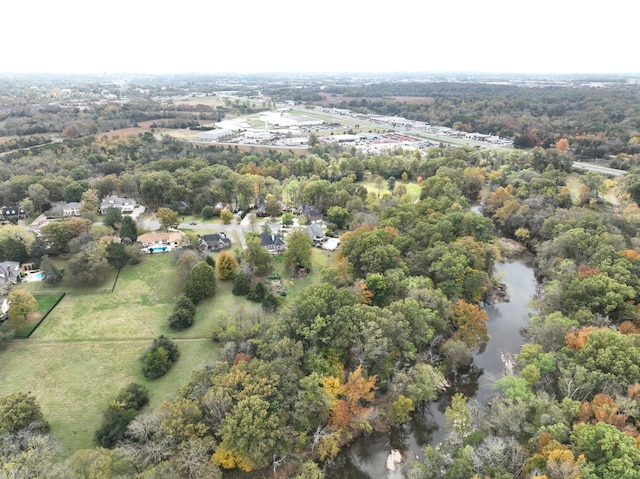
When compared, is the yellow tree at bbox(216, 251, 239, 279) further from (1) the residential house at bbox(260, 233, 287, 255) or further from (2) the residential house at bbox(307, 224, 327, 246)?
(2) the residential house at bbox(307, 224, 327, 246)

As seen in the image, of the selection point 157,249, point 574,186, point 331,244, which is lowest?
point 157,249

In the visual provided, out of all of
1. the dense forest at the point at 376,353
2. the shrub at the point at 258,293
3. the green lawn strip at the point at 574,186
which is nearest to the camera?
the dense forest at the point at 376,353

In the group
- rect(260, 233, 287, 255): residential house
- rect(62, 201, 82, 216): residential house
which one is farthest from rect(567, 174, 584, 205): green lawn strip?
rect(62, 201, 82, 216): residential house

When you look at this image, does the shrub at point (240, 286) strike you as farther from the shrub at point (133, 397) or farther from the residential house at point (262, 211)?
the residential house at point (262, 211)

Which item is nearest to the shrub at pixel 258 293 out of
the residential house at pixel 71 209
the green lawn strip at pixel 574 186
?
the residential house at pixel 71 209

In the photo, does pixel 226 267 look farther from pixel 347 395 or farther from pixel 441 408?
pixel 441 408

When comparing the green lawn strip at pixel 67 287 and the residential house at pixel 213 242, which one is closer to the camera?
the green lawn strip at pixel 67 287

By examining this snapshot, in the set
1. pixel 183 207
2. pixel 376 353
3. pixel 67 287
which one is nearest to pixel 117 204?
pixel 183 207
